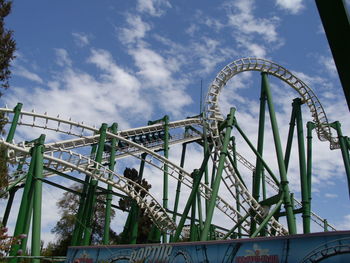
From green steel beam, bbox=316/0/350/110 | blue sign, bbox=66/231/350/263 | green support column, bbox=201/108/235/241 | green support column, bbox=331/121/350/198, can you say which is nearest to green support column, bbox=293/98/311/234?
green support column, bbox=331/121/350/198

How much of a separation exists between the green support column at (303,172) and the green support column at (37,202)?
742 centimetres

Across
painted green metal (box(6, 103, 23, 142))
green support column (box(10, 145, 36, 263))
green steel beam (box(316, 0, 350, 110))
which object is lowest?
green steel beam (box(316, 0, 350, 110))

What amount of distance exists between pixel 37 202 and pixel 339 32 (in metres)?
9.45

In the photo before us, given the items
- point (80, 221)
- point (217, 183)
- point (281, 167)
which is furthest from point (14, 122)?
point (281, 167)

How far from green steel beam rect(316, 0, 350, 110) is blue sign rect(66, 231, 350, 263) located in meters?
3.05

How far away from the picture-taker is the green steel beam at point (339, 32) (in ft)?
6.55

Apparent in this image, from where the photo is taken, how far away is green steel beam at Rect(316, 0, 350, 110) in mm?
1997

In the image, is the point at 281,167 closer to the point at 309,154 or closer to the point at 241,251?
the point at 309,154

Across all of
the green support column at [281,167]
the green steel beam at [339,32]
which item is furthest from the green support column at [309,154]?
the green steel beam at [339,32]

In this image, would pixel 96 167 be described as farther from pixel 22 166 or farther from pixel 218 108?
pixel 218 108

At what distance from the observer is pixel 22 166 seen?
1570 cm

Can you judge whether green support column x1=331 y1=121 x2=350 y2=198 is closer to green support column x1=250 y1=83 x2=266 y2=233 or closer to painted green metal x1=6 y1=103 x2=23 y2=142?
green support column x1=250 y1=83 x2=266 y2=233

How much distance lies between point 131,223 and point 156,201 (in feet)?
4.51

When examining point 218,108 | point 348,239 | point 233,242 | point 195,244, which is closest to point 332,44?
point 348,239
